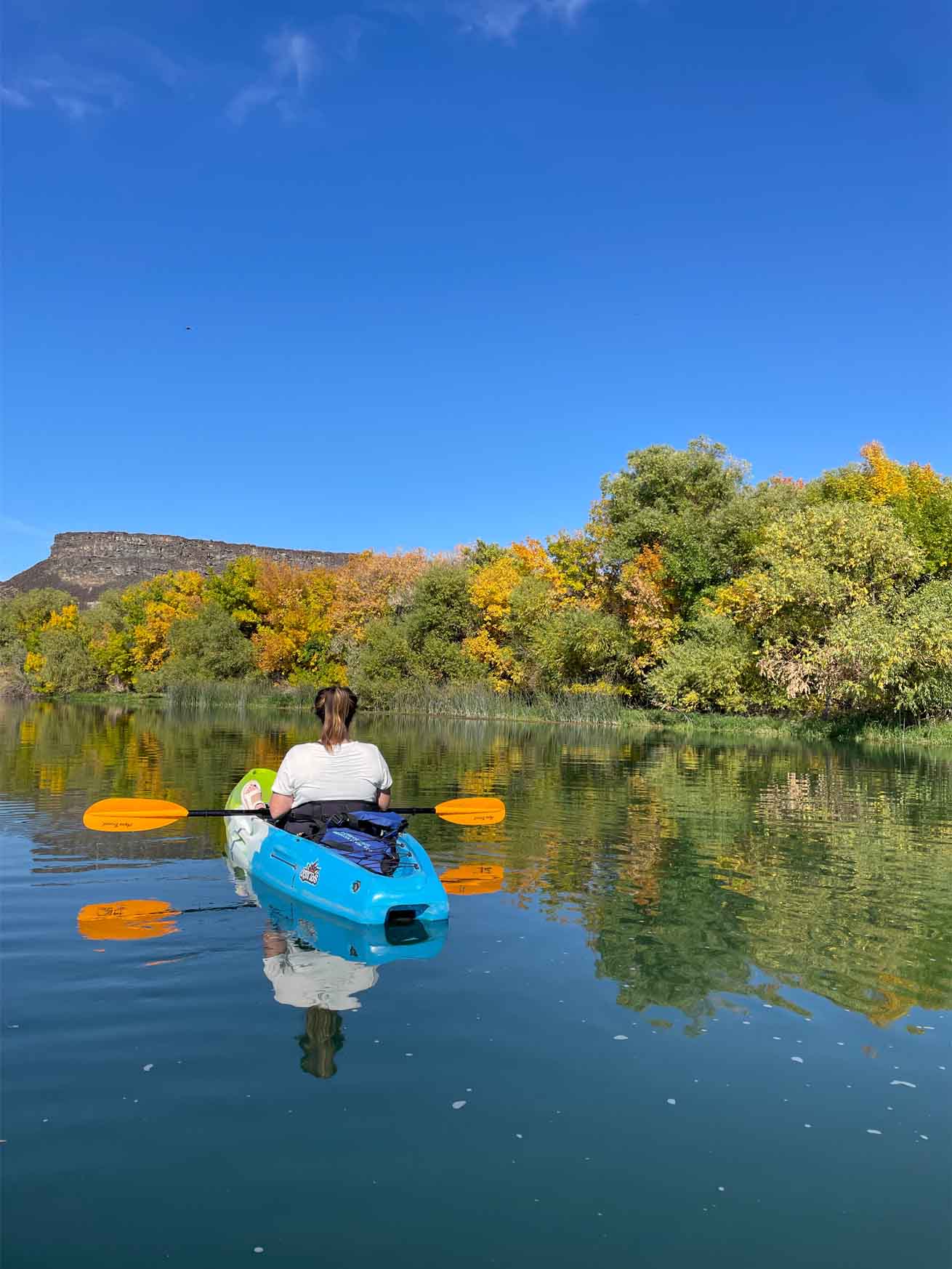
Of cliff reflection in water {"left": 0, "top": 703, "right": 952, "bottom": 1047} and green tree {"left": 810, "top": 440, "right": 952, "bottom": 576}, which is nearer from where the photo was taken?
cliff reflection in water {"left": 0, "top": 703, "right": 952, "bottom": 1047}

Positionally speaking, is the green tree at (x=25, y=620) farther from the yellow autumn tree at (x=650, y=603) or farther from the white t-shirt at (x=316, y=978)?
the white t-shirt at (x=316, y=978)

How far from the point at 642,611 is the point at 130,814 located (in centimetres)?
3277

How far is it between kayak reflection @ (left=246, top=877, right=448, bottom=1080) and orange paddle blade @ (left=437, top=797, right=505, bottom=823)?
8.46 ft

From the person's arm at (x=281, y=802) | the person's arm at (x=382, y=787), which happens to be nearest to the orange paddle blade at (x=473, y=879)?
the person's arm at (x=382, y=787)

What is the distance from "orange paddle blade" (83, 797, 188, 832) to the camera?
9.40m

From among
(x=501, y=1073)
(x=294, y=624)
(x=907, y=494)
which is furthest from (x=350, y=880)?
(x=294, y=624)

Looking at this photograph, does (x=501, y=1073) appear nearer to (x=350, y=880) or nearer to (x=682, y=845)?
(x=350, y=880)

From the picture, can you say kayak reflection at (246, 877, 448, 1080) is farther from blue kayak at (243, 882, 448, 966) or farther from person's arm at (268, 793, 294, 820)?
person's arm at (268, 793, 294, 820)

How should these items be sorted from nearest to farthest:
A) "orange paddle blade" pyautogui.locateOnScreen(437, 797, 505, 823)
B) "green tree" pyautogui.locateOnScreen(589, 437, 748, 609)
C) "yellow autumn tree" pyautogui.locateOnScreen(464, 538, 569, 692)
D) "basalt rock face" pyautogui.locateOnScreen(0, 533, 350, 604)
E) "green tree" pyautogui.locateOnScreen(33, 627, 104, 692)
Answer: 1. "orange paddle blade" pyautogui.locateOnScreen(437, 797, 505, 823)
2. "green tree" pyautogui.locateOnScreen(589, 437, 748, 609)
3. "yellow autumn tree" pyautogui.locateOnScreen(464, 538, 569, 692)
4. "green tree" pyautogui.locateOnScreen(33, 627, 104, 692)
5. "basalt rock face" pyautogui.locateOnScreen(0, 533, 350, 604)

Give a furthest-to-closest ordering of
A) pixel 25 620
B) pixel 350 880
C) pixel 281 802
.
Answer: pixel 25 620 → pixel 281 802 → pixel 350 880

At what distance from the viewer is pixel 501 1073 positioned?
4.79 metres

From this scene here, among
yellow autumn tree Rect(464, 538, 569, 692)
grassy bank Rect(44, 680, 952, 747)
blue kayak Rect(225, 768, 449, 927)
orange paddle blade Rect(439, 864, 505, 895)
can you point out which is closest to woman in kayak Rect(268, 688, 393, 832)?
blue kayak Rect(225, 768, 449, 927)

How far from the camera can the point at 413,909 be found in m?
7.19

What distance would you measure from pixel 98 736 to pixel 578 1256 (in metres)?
26.4
